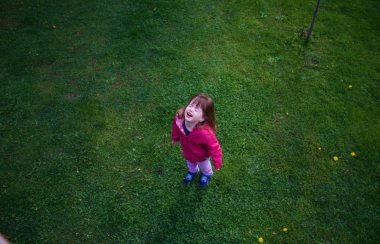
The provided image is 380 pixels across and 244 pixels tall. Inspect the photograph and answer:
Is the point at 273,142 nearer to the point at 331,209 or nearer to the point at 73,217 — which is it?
the point at 331,209

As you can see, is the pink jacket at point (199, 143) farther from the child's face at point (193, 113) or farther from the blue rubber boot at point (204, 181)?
the blue rubber boot at point (204, 181)

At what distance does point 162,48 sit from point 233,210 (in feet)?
12.3

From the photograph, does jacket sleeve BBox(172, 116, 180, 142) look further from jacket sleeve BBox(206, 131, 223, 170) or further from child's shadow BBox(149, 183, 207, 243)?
child's shadow BBox(149, 183, 207, 243)

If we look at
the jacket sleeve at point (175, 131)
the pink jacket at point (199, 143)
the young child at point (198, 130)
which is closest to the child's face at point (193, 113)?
the young child at point (198, 130)

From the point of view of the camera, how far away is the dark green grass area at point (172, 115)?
171 inches

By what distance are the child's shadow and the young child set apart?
1.95 feet

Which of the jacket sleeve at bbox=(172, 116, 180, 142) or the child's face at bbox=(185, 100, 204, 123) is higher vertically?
the child's face at bbox=(185, 100, 204, 123)

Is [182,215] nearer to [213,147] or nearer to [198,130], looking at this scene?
[213,147]

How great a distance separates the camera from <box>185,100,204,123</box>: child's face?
3541 mm

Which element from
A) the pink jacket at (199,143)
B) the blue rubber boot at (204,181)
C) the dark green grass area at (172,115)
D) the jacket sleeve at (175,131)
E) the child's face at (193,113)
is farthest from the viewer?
the blue rubber boot at (204,181)

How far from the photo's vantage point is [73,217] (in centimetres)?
436

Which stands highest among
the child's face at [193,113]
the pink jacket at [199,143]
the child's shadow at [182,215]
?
the child's face at [193,113]

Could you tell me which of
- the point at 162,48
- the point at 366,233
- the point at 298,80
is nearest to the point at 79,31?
the point at 162,48

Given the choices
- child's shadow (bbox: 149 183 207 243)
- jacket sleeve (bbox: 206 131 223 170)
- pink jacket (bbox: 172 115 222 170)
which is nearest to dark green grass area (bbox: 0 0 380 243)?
child's shadow (bbox: 149 183 207 243)
